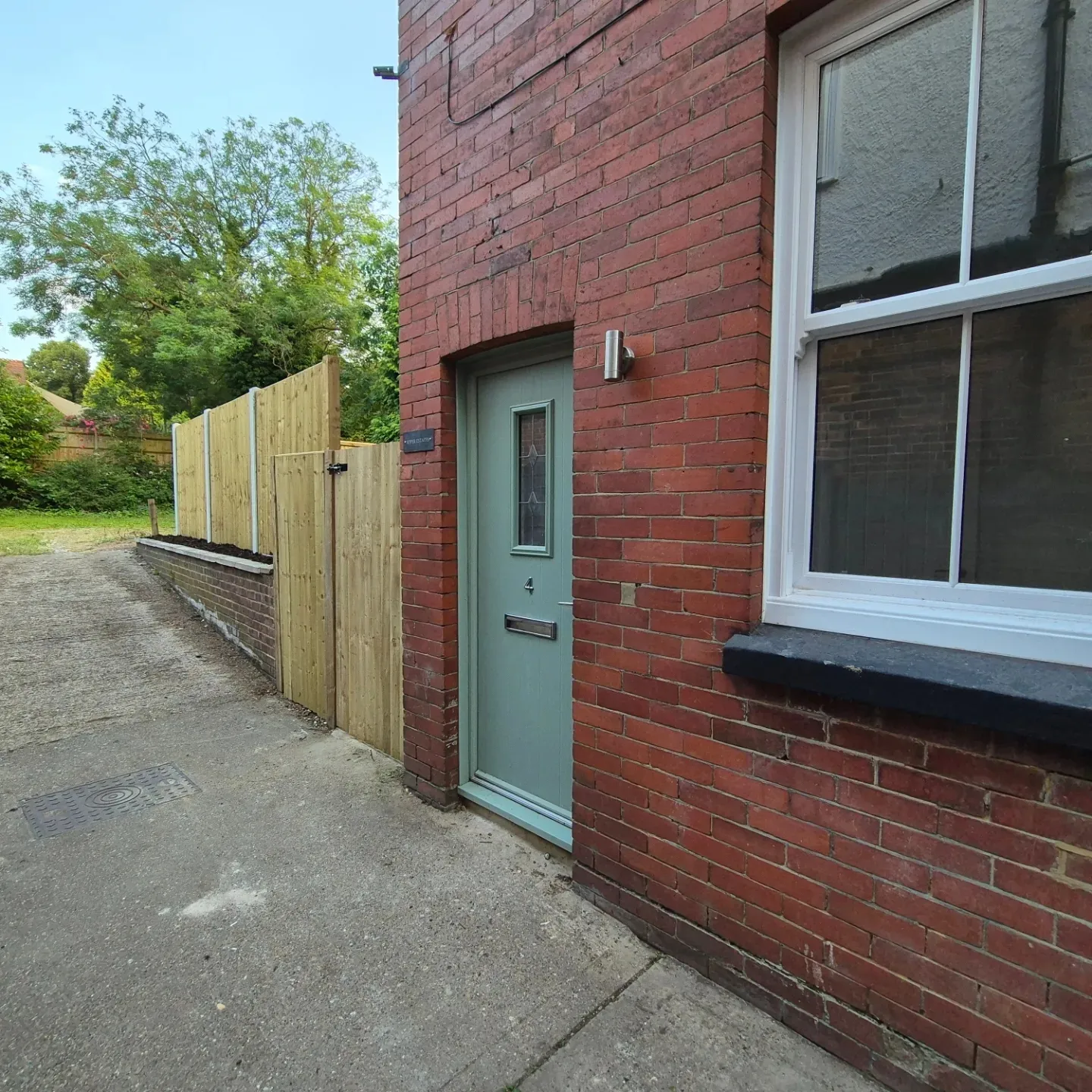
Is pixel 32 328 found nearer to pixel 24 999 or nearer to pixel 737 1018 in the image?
pixel 24 999

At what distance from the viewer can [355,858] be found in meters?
2.80

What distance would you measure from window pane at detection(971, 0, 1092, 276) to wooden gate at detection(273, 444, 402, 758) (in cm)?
295

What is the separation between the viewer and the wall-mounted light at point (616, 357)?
7.13 feet

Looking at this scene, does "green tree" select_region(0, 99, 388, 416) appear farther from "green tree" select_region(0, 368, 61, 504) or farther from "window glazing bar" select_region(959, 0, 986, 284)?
"window glazing bar" select_region(959, 0, 986, 284)

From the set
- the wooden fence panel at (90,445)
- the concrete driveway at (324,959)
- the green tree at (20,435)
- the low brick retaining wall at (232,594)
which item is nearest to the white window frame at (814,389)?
the concrete driveway at (324,959)

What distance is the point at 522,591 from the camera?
9.98ft

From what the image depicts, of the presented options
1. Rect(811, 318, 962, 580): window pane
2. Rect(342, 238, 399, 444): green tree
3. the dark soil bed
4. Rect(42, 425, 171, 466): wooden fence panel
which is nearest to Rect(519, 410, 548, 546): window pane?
Rect(811, 318, 962, 580): window pane

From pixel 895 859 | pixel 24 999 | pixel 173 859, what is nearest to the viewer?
pixel 895 859

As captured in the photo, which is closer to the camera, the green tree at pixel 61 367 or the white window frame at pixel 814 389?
the white window frame at pixel 814 389

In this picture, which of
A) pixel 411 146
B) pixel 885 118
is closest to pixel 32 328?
pixel 411 146

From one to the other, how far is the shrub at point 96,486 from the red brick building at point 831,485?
18.4 metres

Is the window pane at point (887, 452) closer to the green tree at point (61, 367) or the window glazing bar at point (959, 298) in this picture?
the window glazing bar at point (959, 298)

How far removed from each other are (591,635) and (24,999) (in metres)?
2.28

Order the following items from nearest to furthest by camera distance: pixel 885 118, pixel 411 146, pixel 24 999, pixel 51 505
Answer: pixel 885 118 < pixel 24 999 < pixel 411 146 < pixel 51 505
